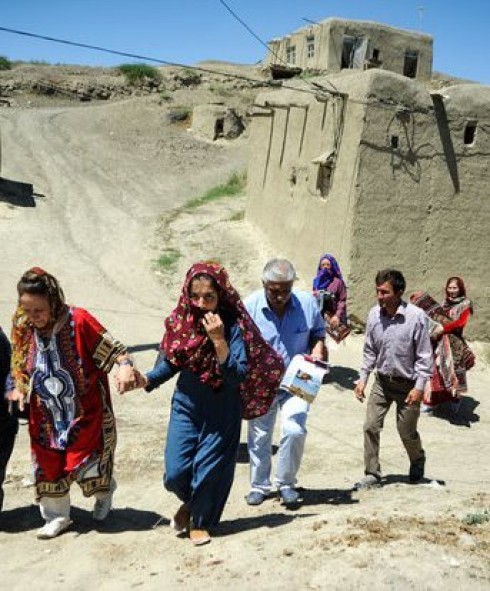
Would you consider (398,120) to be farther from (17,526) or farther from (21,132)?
(21,132)

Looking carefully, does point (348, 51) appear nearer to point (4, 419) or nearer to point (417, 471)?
point (417, 471)

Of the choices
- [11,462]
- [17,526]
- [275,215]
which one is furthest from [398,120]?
[17,526]

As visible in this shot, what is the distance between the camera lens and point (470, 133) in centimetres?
1105

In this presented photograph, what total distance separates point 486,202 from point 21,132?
17.6 m

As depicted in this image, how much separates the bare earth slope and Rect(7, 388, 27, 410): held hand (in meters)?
0.81

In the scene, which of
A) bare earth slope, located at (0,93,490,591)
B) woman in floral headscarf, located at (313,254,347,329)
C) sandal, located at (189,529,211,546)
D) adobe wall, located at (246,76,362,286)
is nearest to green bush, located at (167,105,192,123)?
bare earth slope, located at (0,93,490,591)

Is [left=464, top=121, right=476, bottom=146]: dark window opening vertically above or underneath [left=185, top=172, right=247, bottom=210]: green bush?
above

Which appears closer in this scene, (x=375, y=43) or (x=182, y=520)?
(x=182, y=520)

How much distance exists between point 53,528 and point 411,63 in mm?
20296

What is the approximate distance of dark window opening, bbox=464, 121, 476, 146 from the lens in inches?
431

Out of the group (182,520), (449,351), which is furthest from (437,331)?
(182,520)

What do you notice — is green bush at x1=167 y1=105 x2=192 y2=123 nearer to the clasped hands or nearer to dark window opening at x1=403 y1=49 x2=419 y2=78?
dark window opening at x1=403 y1=49 x2=419 y2=78

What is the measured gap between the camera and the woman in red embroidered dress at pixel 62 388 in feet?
13.0

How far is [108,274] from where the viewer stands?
45.3 feet
